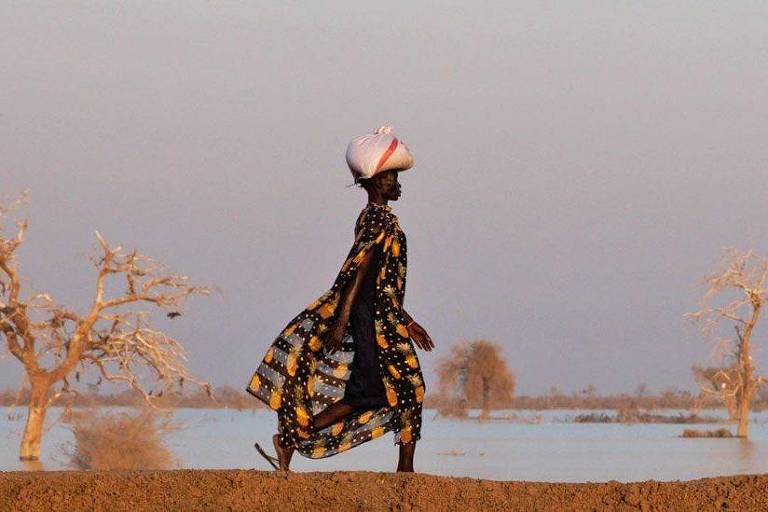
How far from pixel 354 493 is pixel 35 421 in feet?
60.8

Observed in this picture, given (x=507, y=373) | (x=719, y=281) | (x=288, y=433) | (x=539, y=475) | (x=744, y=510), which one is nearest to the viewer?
(x=744, y=510)

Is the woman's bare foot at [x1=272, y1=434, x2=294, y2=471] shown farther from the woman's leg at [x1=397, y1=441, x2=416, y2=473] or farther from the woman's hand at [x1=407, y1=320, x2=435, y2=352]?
the woman's hand at [x1=407, y1=320, x2=435, y2=352]

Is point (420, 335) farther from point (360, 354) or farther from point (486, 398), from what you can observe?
point (486, 398)

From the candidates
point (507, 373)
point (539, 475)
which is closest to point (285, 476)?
point (539, 475)

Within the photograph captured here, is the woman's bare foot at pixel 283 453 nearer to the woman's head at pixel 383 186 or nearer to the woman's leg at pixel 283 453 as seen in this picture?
the woman's leg at pixel 283 453

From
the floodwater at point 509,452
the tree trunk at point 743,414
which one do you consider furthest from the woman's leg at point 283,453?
the tree trunk at point 743,414

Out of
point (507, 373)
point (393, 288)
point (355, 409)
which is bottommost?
point (507, 373)

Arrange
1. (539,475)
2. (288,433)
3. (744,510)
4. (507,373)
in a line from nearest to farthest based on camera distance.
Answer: (744,510)
(288,433)
(539,475)
(507,373)

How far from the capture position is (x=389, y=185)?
968 cm

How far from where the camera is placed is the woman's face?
31.6ft

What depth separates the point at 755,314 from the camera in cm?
3322

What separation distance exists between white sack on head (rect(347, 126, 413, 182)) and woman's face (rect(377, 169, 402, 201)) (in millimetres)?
58

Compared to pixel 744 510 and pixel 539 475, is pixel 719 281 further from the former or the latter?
pixel 744 510

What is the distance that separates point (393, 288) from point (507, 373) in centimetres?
3630
